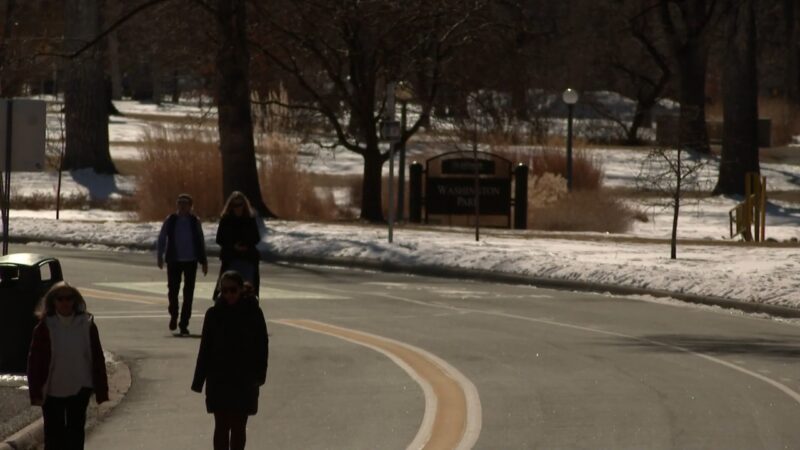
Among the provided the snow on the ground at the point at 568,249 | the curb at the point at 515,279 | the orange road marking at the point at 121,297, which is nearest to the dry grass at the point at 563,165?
the snow on the ground at the point at 568,249

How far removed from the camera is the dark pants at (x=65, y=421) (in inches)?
389

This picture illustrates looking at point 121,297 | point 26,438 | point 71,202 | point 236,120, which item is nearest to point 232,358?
point 26,438

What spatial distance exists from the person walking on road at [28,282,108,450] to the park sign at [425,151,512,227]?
99.7 ft

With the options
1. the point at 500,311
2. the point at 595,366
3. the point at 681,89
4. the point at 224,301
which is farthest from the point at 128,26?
the point at 224,301

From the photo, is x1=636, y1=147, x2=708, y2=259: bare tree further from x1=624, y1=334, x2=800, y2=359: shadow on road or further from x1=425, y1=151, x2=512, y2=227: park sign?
x1=624, y1=334, x2=800, y2=359: shadow on road

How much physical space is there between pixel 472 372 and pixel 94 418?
4.17 meters

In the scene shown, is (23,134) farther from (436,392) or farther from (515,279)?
(515,279)

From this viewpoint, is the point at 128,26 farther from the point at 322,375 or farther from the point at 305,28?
the point at 322,375

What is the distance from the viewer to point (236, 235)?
18.1 m

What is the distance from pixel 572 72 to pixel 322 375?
64217mm

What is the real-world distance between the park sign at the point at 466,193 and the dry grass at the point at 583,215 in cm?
114

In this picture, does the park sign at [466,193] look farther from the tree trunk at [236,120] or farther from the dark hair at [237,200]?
the dark hair at [237,200]

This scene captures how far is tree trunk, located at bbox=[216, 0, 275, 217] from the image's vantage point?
1407 inches

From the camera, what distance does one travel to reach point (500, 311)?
72.5ft
